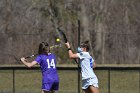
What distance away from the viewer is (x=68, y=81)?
2194 centimetres

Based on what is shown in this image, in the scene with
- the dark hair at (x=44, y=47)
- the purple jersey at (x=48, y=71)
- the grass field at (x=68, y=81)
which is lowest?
the grass field at (x=68, y=81)

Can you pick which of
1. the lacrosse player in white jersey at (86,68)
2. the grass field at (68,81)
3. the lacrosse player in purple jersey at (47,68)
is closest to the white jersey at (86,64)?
the lacrosse player in white jersey at (86,68)

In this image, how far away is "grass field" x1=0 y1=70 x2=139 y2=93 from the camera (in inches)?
827

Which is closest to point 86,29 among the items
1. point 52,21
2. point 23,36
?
point 52,21

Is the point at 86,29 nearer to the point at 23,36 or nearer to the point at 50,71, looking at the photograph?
the point at 23,36

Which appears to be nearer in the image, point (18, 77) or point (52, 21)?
point (18, 77)

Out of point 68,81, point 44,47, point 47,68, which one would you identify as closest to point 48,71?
point 47,68

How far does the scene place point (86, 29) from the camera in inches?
1448

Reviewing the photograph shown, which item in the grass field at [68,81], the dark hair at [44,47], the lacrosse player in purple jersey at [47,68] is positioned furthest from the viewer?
the grass field at [68,81]

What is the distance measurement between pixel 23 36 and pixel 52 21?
12.9 m

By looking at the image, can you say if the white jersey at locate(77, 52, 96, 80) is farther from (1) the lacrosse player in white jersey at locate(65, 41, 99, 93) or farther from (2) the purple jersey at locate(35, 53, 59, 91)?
(2) the purple jersey at locate(35, 53, 59, 91)

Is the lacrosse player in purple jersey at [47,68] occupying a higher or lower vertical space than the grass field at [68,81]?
higher

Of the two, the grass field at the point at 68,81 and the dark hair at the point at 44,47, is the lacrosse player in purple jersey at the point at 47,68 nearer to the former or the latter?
the dark hair at the point at 44,47

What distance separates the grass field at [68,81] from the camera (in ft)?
68.9
